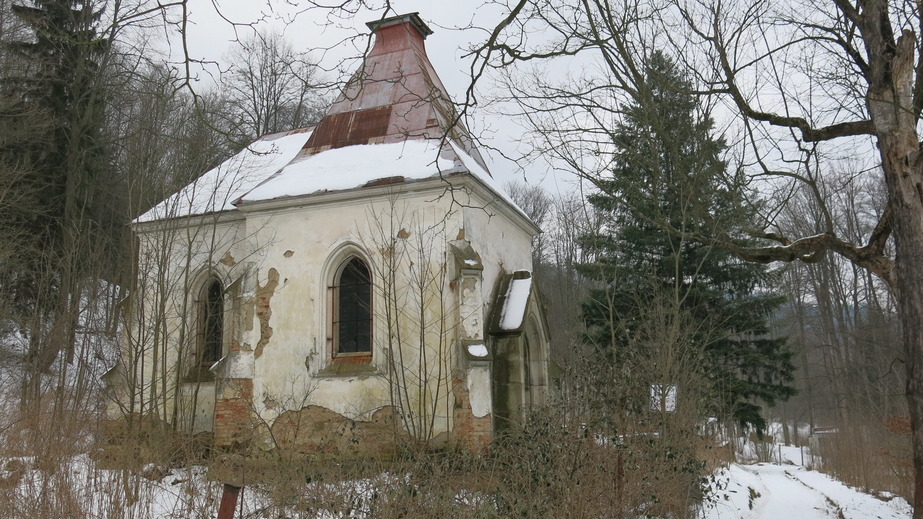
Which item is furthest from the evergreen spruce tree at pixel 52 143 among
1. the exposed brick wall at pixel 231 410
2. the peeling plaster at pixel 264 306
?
the peeling plaster at pixel 264 306

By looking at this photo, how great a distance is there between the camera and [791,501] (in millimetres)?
14000

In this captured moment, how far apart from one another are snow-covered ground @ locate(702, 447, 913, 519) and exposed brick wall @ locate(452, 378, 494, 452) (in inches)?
130

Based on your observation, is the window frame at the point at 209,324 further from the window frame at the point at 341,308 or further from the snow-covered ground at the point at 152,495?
the snow-covered ground at the point at 152,495

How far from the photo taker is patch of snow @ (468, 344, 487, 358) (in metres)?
10.2

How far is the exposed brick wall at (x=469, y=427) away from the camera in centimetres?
1008

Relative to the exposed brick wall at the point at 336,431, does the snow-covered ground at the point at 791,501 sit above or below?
below

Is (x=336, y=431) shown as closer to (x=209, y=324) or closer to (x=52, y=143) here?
(x=209, y=324)

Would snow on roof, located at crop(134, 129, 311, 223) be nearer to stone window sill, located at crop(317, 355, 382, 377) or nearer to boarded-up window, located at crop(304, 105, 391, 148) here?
boarded-up window, located at crop(304, 105, 391, 148)

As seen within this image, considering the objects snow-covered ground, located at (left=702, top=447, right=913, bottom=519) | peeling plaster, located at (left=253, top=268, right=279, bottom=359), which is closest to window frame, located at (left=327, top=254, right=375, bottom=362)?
peeling plaster, located at (left=253, top=268, right=279, bottom=359)

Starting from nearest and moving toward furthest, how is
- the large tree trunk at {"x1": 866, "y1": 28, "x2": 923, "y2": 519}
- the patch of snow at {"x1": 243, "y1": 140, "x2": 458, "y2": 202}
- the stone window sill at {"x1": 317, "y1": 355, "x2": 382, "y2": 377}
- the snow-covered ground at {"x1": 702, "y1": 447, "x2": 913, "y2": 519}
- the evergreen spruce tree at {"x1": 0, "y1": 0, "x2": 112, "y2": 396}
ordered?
the large tree trunk at {"x1": 866, "y1": 28, "x2": 923, "y2": 519} < the stone window sill at {"x1": 317, "y1": 355, "x2": 382, "y2": 377} < the snow-covered ground at {"x1": 702, "y1": 447, "x2": 913, "y2": 519} < the patch of snow at {"x1": 243, "y1": 140, "x2": 458, "y2": 202} < the evergreen spruce tree at {"x1": 0, "y1": 0, "x2": 112, "y2": 396}

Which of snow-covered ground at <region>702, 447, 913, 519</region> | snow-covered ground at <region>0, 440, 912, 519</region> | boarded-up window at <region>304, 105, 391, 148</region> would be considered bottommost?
snow-covered ground at <region>702, 447, 913, 519</region>

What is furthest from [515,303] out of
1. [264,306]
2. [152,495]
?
[152,495]

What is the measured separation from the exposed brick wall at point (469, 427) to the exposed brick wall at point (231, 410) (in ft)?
11.9

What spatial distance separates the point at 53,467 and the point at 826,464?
76.8 ft
